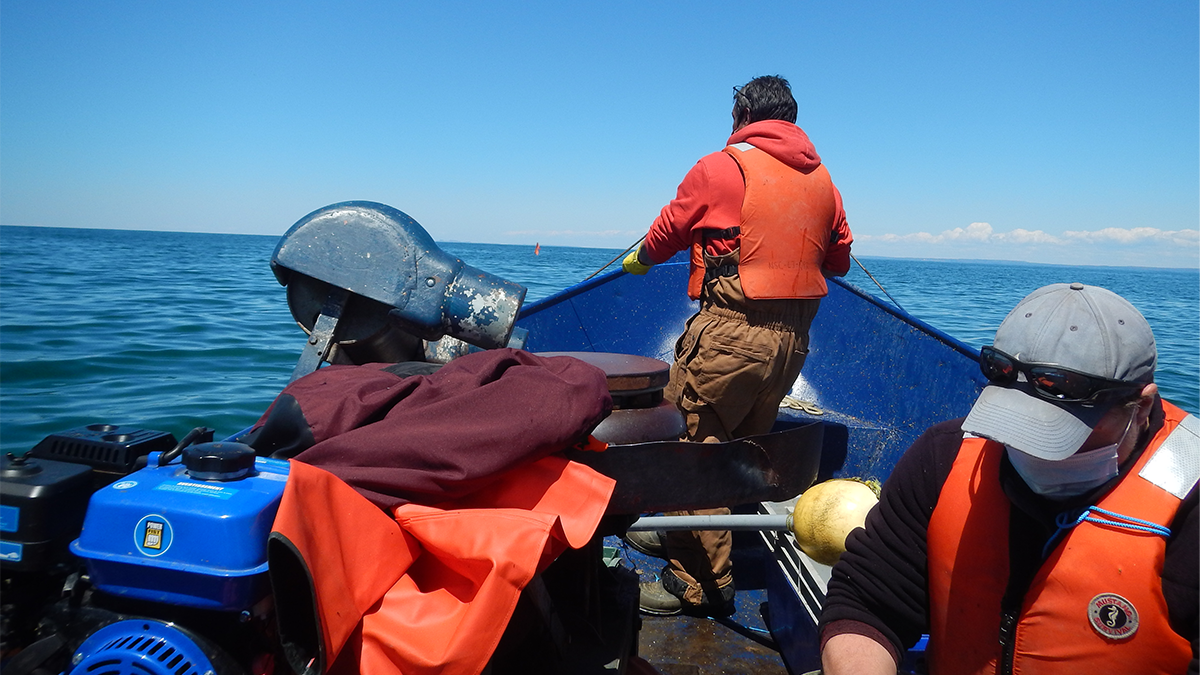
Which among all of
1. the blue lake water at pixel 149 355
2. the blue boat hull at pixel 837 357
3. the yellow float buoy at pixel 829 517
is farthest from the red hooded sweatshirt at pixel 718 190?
the blue lake water at pixel 149 355

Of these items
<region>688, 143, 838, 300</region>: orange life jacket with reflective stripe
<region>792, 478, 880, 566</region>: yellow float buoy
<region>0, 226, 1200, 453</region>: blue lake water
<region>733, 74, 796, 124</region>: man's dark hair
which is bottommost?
<region>0, 226, 1200, 453</region>: blue lake water

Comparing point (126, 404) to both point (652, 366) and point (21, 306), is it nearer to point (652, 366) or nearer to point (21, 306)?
point (652, 366)

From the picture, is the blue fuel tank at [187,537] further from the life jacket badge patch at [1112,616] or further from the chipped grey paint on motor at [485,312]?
the life jacket badge patch at [1112,616]

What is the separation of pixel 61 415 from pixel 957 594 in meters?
6.37

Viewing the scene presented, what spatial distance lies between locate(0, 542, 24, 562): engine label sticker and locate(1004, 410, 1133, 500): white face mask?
5.36 feet

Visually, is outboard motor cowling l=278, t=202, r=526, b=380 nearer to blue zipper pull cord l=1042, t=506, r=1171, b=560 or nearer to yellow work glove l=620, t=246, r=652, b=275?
yellow work glove l=620, t=246, r=652, b=275

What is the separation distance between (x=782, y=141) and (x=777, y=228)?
379 mm

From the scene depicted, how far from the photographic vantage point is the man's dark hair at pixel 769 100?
318 centimetres

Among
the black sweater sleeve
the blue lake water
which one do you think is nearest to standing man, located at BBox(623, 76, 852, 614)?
the black sweater sleeve

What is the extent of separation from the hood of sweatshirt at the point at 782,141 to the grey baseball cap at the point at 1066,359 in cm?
170

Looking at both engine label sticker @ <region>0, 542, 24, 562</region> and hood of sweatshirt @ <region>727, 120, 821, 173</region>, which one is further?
hood of sweatshirt @ <region>727, 120, 821, 173</region>

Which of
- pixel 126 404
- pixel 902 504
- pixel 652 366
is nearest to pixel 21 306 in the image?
pixel 126 404

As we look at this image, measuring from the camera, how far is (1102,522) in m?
1.33

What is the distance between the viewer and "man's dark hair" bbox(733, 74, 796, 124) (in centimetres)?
318
